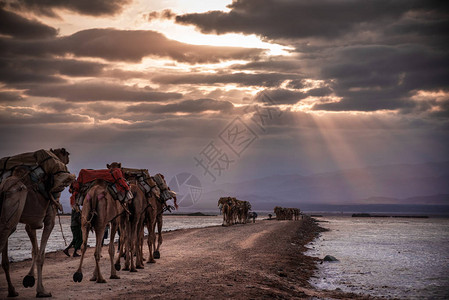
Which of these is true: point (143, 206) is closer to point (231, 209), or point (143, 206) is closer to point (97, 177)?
point (97, 177)

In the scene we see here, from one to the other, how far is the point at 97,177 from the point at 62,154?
5.68ft

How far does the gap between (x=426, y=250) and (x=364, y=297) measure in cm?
2327

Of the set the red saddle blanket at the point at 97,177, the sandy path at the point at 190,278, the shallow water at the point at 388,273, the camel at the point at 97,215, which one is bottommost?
the shallow water at the point at 388,273

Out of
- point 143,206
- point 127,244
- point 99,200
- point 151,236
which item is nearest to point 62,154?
point 99,200

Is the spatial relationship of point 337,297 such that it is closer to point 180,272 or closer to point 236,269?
point 236,269

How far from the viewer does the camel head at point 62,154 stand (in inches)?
492

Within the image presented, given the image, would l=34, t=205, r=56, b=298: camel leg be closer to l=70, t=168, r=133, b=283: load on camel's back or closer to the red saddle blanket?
l=70, t=168, r=133, b=283: load on camel's back

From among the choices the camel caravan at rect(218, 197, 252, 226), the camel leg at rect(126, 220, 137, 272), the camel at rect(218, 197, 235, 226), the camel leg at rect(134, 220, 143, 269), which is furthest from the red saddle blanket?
the camel at rect(218, 197, 235, 226)

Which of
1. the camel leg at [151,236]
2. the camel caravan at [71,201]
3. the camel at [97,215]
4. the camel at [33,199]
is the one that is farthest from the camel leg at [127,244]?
the camel at [33,199]

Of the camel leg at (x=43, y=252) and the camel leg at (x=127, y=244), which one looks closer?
the camel leg at (x=43, y=252)

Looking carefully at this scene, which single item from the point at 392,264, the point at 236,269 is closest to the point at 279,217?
the point at 392,264

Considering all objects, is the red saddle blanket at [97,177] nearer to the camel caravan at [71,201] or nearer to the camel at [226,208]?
the camel caravan at [71,201]

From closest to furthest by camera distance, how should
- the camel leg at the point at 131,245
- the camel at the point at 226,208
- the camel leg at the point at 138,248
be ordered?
the camel leg at the point at 131,245 → the camel leg at the point at 138,248 → the camel at the point at 226,208

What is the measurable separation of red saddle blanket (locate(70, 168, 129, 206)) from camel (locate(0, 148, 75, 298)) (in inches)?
76.6
